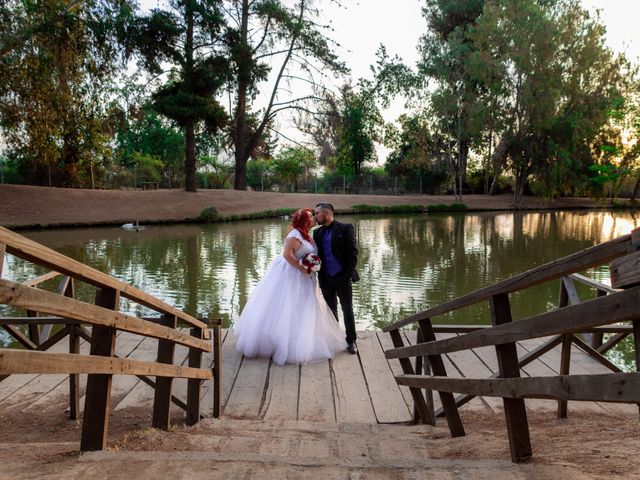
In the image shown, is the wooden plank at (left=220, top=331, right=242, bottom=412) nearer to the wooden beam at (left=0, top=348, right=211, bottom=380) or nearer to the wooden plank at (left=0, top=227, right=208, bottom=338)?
the wooden beam at (left=0, top=348, right=211, bottom=380)

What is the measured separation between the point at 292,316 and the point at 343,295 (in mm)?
735

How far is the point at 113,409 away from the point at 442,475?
3.32 meters

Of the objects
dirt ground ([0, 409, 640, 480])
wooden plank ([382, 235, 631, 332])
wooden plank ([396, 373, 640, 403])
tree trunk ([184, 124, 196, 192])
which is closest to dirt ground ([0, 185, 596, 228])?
tree trunk ([184, 124, 196, 192])

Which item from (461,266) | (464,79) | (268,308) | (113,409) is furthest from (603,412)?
(464,79)

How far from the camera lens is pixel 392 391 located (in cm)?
548

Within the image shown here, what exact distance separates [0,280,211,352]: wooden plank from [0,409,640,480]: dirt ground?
1.81ft

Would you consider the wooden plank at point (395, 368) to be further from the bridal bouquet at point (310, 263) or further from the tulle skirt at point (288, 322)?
the bridal bouquet at point (310, 263)

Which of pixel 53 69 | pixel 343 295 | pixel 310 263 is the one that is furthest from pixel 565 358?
pixel 53 69

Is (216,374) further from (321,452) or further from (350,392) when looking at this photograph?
(321,452)

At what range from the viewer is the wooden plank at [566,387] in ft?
5.06

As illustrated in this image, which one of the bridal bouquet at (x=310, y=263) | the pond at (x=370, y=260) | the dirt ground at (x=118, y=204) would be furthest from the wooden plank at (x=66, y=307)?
the dirt ground at (x=118, y=204)

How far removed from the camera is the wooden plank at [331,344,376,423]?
493 centimetres

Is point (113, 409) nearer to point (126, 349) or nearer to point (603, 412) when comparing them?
point (126, 349)

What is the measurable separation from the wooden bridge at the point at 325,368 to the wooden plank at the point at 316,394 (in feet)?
0.06
